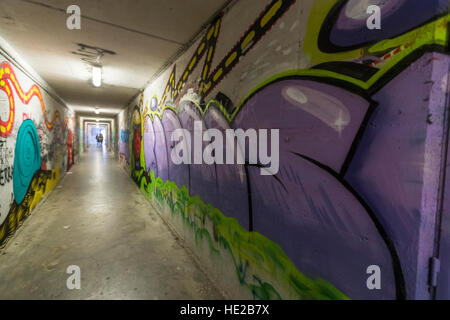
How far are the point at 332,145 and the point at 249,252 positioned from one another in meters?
1.26

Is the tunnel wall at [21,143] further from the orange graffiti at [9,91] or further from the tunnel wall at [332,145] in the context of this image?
the tunnel wall at [332,145]

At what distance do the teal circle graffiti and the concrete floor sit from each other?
29.1 inches

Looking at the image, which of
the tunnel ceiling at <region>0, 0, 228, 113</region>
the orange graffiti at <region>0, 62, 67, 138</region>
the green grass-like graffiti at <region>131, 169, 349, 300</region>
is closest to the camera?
the green grass-like graffiti at <region>131, 169, 349, 300</region>

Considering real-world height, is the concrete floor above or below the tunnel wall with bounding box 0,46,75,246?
below

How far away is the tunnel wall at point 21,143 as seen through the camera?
3.09 metres

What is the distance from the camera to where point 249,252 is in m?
1.89
